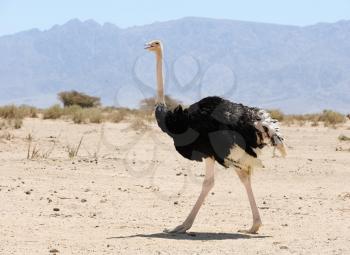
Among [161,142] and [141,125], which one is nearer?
[161,142]

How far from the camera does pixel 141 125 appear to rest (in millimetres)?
28266

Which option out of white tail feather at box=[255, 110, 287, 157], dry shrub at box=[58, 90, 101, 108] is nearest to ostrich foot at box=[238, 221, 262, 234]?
white tail feather at box=[255, 110, 287, 157]

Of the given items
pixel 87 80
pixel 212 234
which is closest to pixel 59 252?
pixel 212 234

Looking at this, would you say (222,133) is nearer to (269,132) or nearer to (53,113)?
(269,132)

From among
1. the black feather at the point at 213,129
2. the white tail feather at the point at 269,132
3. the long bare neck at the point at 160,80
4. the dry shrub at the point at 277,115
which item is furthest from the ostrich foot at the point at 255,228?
the dry shrub at the point at 277,115

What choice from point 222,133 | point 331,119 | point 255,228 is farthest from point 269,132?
point 331,119

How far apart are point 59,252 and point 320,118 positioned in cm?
3418

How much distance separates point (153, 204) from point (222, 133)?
105 inches

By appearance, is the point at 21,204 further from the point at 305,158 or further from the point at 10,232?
the point at 305,158

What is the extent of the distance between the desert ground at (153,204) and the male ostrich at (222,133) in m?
0.70

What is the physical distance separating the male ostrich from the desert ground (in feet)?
2.29

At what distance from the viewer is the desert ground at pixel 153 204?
26.8 feet

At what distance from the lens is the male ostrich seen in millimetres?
8852

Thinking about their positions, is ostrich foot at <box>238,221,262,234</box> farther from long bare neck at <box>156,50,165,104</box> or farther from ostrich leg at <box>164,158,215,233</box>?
long bare neck at <box>156,50,165,104</box>
